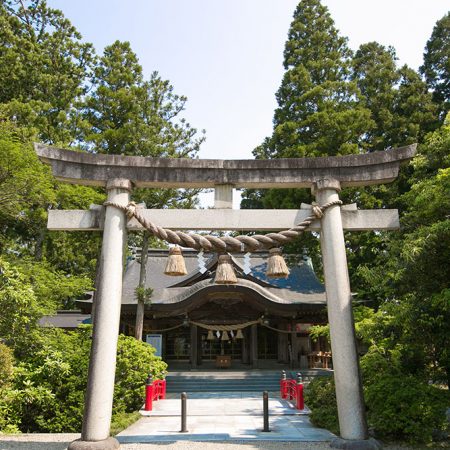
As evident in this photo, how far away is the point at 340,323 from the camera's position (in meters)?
6.12

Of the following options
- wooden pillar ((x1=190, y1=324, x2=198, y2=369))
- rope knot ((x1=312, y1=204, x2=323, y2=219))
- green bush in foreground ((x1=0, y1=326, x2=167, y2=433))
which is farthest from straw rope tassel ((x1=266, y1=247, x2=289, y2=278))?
wooden pillar ((x1=190, y1=324, x2=198, y2=369))

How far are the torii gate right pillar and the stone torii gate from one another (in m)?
0.02

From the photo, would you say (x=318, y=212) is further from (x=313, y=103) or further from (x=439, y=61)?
(x=439, y=61)

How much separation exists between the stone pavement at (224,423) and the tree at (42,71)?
42.0 feet

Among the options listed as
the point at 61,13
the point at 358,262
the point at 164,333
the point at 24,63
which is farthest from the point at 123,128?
the point at 358,262

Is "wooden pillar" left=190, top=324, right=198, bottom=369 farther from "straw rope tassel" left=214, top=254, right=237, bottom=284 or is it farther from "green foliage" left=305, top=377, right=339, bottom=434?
"straw rope tassel" left=214, top=254, right=237, bottom=284

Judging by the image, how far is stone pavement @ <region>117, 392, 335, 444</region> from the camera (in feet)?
25.2

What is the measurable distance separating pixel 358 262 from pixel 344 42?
43.5ft

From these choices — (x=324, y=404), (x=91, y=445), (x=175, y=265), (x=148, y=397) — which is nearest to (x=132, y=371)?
A: (x=148, y=397)

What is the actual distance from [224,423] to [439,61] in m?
25.2

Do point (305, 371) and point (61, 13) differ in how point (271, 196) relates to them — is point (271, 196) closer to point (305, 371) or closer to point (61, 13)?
point (305, 371)

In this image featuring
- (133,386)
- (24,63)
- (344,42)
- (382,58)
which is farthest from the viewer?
(382,58)

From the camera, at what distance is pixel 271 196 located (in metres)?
21.6

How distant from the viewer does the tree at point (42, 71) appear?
18.3m
